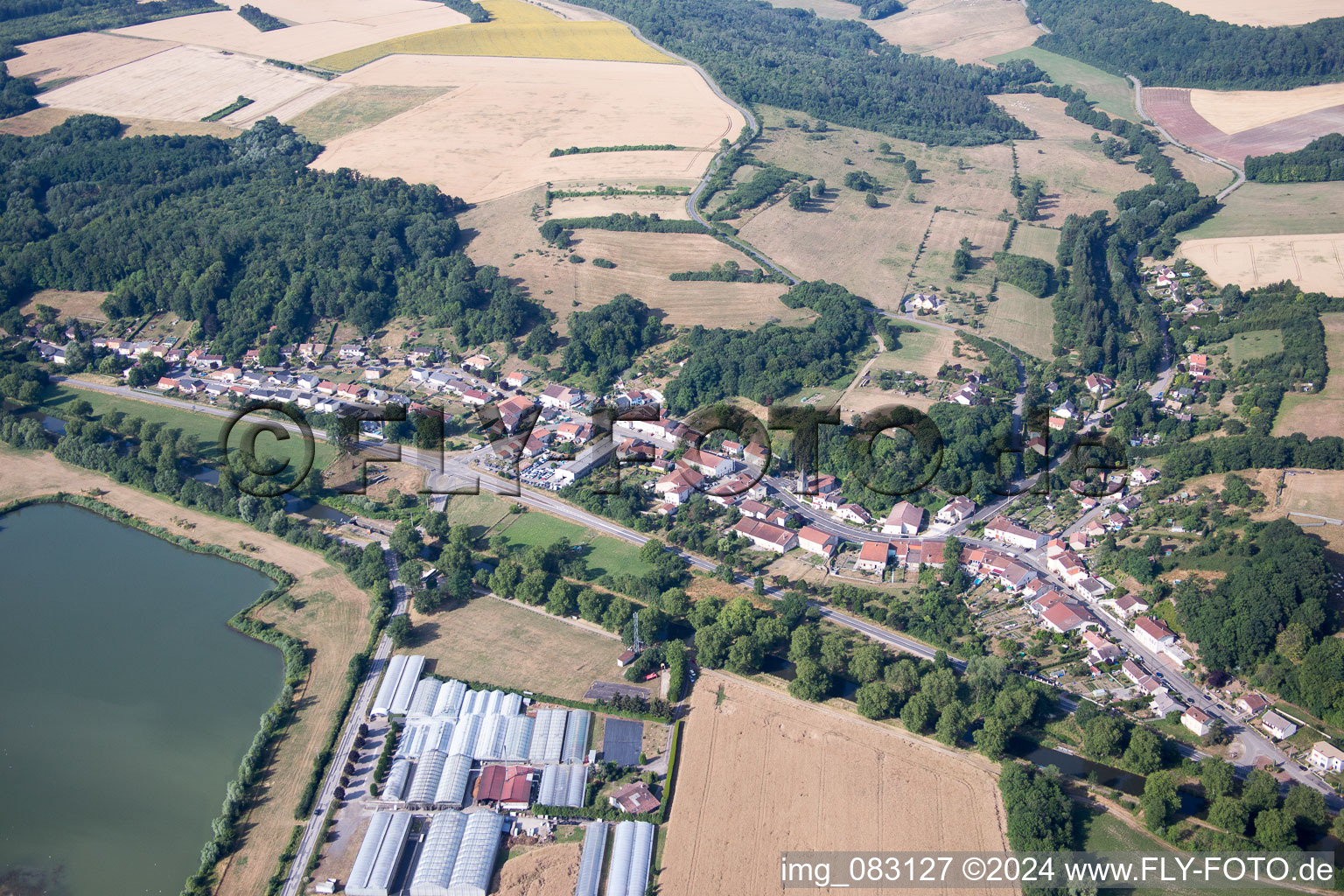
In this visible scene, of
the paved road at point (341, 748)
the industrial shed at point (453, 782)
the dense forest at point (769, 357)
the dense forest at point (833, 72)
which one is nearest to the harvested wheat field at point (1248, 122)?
the dense forest at point (833, 72)

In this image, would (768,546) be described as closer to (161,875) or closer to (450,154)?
(161,875)

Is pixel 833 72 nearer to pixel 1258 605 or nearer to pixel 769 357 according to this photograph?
pixel 769 357

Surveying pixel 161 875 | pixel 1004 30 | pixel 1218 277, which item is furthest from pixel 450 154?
pixel 1004 30

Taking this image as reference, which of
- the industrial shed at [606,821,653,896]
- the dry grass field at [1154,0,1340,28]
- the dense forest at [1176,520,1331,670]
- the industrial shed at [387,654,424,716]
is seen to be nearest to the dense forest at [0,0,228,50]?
the industrial shed at [387,654,424,716]

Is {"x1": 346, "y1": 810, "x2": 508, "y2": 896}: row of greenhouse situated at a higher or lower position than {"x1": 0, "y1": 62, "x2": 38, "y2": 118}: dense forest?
lower

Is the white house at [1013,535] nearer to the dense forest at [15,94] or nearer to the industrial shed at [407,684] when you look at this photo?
the industrial shed at [407,684]

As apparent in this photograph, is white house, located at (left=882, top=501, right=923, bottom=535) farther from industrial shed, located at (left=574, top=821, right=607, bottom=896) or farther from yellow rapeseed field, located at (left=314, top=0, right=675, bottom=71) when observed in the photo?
yellow rapeseed field, located at (left=314, top=0, right=675, bottom=71)

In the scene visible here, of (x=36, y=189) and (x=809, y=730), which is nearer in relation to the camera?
(x=809, y=730)
